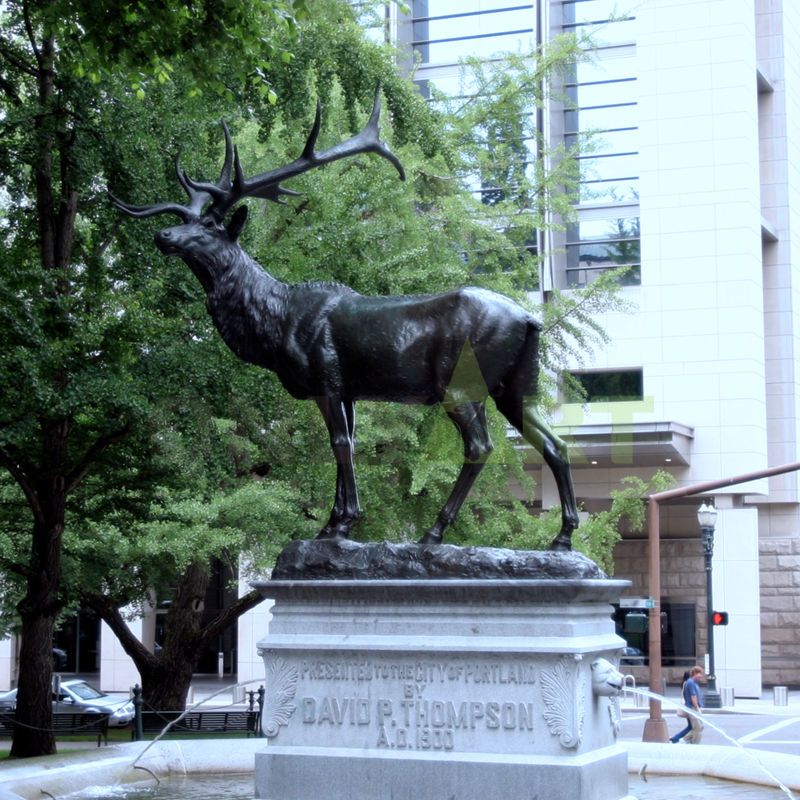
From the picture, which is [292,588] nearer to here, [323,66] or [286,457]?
[323,66]

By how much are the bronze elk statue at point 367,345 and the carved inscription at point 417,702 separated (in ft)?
3.52

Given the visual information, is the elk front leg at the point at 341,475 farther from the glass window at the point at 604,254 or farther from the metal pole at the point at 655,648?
the glass window at the point at 604,254

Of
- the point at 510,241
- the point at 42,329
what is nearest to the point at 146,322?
the point at 42,329

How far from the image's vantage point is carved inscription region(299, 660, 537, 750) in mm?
9344

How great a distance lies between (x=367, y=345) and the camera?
10.4 m

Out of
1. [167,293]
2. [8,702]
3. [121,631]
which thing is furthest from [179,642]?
[167,293]

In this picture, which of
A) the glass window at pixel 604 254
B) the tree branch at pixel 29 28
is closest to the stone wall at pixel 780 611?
the glass window at pixel 604 254

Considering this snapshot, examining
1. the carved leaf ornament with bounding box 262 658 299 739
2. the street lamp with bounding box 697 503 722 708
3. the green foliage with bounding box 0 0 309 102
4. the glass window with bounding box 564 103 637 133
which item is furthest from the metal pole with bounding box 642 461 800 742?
the glass window with bounding box 564 103 637 133

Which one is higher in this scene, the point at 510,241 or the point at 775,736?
the point at 510,241

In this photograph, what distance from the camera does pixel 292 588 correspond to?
1003cm

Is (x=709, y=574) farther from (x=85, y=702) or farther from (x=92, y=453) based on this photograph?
(x=92, y=453)

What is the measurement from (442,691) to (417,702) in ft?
0.70

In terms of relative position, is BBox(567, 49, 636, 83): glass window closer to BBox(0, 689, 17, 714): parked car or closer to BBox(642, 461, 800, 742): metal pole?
BBox(642, 461, 800, 742): metal pole

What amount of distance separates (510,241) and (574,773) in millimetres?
17410
